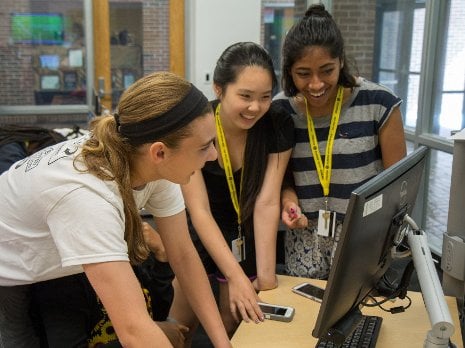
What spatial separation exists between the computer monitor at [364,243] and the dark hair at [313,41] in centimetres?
62

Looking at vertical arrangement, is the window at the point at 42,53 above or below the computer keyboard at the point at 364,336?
above

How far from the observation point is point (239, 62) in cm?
185

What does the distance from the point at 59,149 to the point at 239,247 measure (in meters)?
0.88

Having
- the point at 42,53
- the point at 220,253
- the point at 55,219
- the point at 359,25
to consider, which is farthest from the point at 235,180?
the point at 359,25

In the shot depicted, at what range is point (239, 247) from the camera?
6.47ft

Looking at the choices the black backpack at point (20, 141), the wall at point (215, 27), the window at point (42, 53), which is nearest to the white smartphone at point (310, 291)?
the black backpack at point (20, 141)

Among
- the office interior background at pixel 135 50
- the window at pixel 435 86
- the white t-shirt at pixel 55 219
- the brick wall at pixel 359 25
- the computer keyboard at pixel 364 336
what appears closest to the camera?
the white t-shirt at pixel 55 219

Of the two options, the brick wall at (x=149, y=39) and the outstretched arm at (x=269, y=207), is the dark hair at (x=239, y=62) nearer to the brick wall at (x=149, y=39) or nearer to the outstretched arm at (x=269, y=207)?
the outstretched arm at (x=269, y=207)

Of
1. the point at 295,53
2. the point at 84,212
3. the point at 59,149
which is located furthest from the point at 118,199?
the point at 295,53

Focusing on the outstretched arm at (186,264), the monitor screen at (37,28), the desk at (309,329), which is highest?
the monitor screen at (37,28)

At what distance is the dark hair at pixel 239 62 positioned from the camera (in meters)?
1.85

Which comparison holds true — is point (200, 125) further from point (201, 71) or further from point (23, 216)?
point (201, 71)

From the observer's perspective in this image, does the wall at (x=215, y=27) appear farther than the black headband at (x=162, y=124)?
Yes

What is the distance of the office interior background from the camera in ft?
14.6
